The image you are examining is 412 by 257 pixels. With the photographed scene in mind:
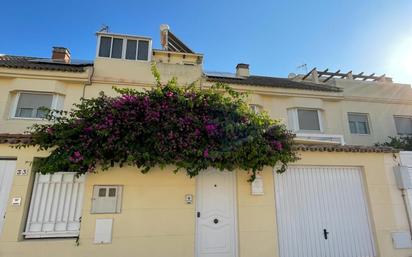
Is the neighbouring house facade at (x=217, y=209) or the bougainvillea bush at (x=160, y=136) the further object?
the neighbouring house facade at (x=217, y=209)

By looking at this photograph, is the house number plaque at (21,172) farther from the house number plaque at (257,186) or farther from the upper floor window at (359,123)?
the upper floor window at (359,123)

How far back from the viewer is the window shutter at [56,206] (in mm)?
5918

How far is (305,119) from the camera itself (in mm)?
13812

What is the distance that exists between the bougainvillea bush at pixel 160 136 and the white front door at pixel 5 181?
684 mm

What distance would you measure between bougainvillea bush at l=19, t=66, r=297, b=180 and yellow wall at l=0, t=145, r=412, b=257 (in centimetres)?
49

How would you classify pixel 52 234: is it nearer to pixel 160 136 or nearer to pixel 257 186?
pixel 160 136

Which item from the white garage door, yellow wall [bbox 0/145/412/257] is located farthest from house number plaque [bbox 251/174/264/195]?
the white garage door

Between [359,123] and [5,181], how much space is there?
55.7ft

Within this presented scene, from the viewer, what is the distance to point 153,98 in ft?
21.0

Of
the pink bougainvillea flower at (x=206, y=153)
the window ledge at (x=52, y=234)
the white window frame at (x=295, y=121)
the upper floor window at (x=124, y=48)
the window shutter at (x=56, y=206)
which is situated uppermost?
the upper floor window at (x=124, y=48)

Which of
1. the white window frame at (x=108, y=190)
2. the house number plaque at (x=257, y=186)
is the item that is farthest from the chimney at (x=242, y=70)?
the white window frame at (x=108, y=190)

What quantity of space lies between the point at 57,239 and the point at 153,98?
4193 mm

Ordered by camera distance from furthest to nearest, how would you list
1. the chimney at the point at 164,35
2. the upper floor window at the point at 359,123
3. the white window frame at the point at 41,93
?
the chimney at the point at 164,35, the upper floor window at the point at 359,123, the white window frame at the point at 41,93

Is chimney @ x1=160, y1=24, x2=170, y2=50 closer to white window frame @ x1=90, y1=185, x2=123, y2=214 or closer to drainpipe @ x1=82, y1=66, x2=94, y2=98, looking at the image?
drainpipe @ x1=82, y1=66, x2=94, y2=98
